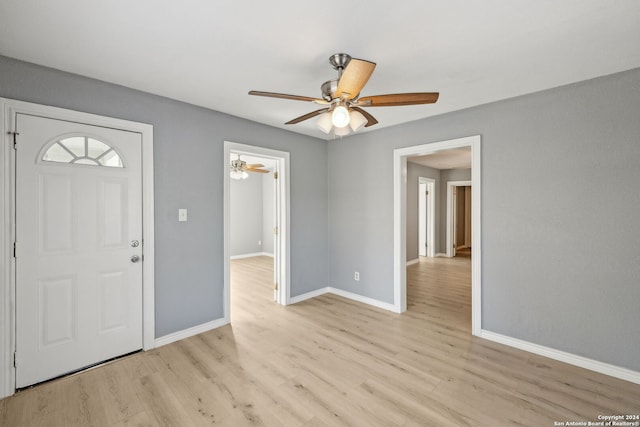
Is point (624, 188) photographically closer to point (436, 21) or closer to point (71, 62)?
point (436, 21)

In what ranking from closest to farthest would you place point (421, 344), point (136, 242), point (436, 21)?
point (436, 21), point (136, 242), point (421, 344)

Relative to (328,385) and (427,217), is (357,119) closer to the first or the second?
(328,385)

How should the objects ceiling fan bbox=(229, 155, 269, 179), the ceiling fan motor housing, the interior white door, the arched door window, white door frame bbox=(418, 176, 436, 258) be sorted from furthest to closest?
1. white door frame bbox=(418, 176, 436, 258)
2. ceiling fan bbox=(229, 155, 269, 179)
3. the arched door window
4. the interior white door
5. the ceiling fan motor housing

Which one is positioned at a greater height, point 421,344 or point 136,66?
point 136,66

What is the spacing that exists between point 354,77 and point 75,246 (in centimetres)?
254

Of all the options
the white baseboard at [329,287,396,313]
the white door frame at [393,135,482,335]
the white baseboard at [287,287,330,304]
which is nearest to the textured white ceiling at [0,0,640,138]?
the white door frame at [393,135,482,335]

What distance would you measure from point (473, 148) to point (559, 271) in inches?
54.8

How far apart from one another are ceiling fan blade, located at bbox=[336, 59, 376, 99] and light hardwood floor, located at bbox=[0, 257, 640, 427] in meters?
2.10

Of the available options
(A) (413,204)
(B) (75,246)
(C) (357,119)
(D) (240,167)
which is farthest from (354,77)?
(A) (413,204)

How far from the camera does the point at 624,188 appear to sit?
7.26ft

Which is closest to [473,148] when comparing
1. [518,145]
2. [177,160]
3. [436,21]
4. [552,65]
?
[518,145]

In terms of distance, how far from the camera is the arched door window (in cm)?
220

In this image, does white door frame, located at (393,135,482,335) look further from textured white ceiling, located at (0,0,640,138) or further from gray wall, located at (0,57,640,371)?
textured white ceiling, located at (0,0,640,138)

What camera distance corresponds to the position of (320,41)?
181 centimetres
